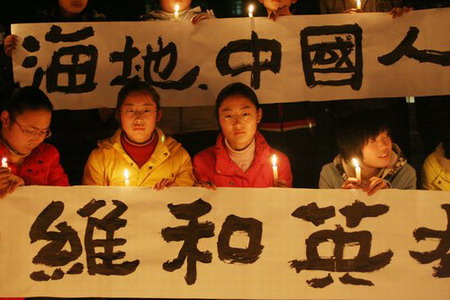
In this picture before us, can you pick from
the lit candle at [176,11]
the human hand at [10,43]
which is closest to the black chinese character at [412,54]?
the lit candle at [176,11]

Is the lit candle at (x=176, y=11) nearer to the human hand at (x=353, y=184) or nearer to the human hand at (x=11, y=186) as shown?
the human hand at (x=11, y=186)

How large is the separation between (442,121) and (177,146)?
2.05 m

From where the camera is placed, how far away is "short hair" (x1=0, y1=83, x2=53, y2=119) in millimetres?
3625

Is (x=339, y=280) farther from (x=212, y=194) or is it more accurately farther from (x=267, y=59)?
(x=267, y=59)

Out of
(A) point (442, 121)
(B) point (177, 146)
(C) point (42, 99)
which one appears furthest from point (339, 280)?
(C) point (42, 99)

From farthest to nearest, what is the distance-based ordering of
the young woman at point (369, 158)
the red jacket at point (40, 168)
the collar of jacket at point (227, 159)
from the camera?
1. the collar of jacket at point (227, 159)
2. the young woman at point (369, 158)
3. the red jacket at point (40, 168)

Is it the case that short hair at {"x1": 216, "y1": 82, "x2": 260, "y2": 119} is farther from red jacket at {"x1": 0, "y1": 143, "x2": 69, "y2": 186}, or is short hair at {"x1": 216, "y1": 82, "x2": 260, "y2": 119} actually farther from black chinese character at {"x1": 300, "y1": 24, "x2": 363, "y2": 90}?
red jacket at {"x1": 0, "y1": 143, "x2": 69, "y2": 186}

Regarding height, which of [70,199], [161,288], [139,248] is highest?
[70,199]

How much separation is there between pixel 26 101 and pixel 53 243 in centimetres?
90

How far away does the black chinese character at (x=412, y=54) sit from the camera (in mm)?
3809

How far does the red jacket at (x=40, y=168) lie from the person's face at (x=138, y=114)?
0.52 m

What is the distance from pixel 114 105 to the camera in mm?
3938

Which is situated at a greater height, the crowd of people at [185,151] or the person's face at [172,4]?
the person's face at [172,4]

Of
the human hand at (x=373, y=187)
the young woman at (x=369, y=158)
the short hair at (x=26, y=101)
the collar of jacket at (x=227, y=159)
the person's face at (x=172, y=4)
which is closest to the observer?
the human hand at (x=373, y=187)
